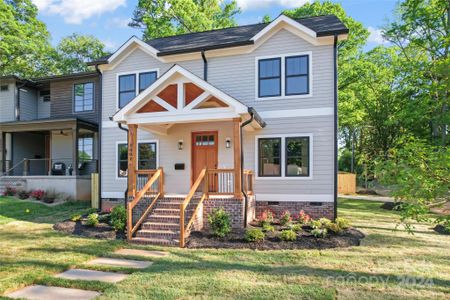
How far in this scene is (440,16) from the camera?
16094mm

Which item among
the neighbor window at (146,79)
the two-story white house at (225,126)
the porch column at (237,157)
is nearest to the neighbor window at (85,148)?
the two-story white house at (225,126)

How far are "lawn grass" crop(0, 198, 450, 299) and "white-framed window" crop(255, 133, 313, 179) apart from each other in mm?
3134

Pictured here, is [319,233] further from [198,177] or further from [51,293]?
[51,293]

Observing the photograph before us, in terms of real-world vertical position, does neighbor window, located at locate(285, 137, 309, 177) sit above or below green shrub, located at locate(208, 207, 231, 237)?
above

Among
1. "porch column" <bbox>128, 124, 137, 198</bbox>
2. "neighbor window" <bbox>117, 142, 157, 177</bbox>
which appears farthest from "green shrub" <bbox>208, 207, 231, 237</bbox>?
"neighbor window" <bbox>117, 142, 157, 177</bbox>

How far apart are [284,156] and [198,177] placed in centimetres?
316

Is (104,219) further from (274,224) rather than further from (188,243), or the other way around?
(274,224)

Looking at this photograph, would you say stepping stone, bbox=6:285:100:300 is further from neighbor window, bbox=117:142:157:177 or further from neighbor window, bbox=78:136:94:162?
neighbor window, bbox=78:136:94:162

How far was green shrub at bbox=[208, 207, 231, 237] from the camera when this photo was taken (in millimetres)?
8391

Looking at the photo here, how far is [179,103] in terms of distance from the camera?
9734mm

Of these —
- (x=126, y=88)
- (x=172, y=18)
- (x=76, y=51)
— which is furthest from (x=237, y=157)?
(x=76, y=51)

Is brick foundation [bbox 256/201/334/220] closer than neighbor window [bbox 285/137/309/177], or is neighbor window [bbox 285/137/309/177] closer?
brick foundation [bbox 256/201/334/220]

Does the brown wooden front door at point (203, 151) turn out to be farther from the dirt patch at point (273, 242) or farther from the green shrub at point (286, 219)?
the dirt patch at point (273, 242)

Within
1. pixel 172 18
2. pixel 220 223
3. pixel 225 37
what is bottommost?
pixel 220 223
